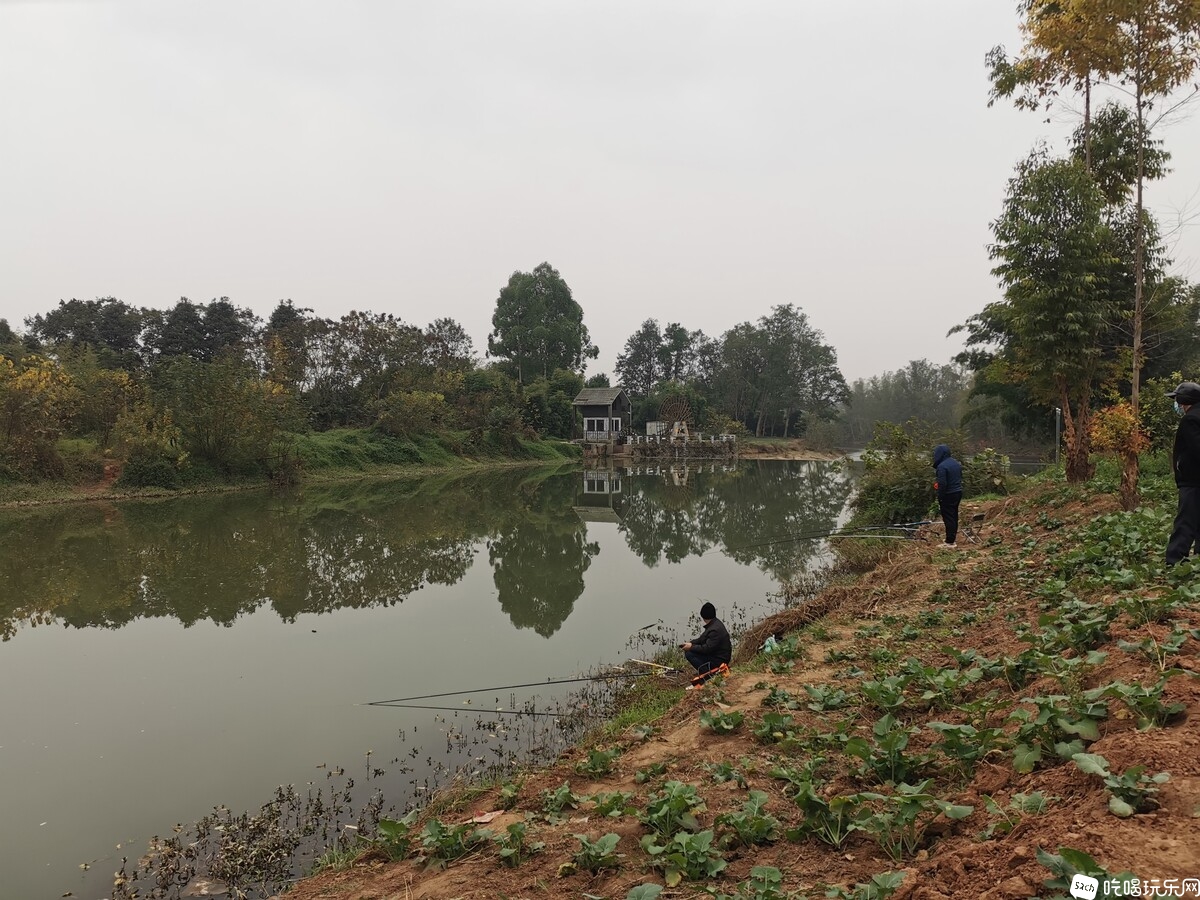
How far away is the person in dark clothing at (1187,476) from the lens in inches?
191

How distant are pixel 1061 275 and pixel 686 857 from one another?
1318 centimetres

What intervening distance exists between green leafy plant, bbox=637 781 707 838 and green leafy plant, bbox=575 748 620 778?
850 millimetres

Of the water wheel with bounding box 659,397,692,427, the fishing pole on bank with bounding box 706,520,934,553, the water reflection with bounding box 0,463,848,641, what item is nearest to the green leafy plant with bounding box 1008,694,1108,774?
the water reflection with bounding box 0,463,848,641

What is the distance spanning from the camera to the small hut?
4891cm

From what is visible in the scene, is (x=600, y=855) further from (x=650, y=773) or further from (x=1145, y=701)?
(x=1145, y=701)

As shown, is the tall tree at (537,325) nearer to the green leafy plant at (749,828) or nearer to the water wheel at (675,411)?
the water wheel at (675,411)

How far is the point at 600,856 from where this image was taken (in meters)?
2.82

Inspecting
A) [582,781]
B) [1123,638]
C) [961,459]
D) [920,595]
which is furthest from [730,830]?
[961,459]

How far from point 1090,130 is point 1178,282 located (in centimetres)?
360

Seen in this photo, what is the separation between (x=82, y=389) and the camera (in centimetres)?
2505

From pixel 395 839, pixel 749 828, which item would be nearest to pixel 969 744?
pixel 749 828

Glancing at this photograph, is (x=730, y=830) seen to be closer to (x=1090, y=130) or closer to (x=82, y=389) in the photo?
(x=1090, y=130)

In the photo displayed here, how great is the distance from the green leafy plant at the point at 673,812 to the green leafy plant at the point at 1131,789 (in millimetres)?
1625

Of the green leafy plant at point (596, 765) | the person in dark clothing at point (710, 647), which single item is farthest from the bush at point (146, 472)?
the green leafy plant at point (596, 765)
